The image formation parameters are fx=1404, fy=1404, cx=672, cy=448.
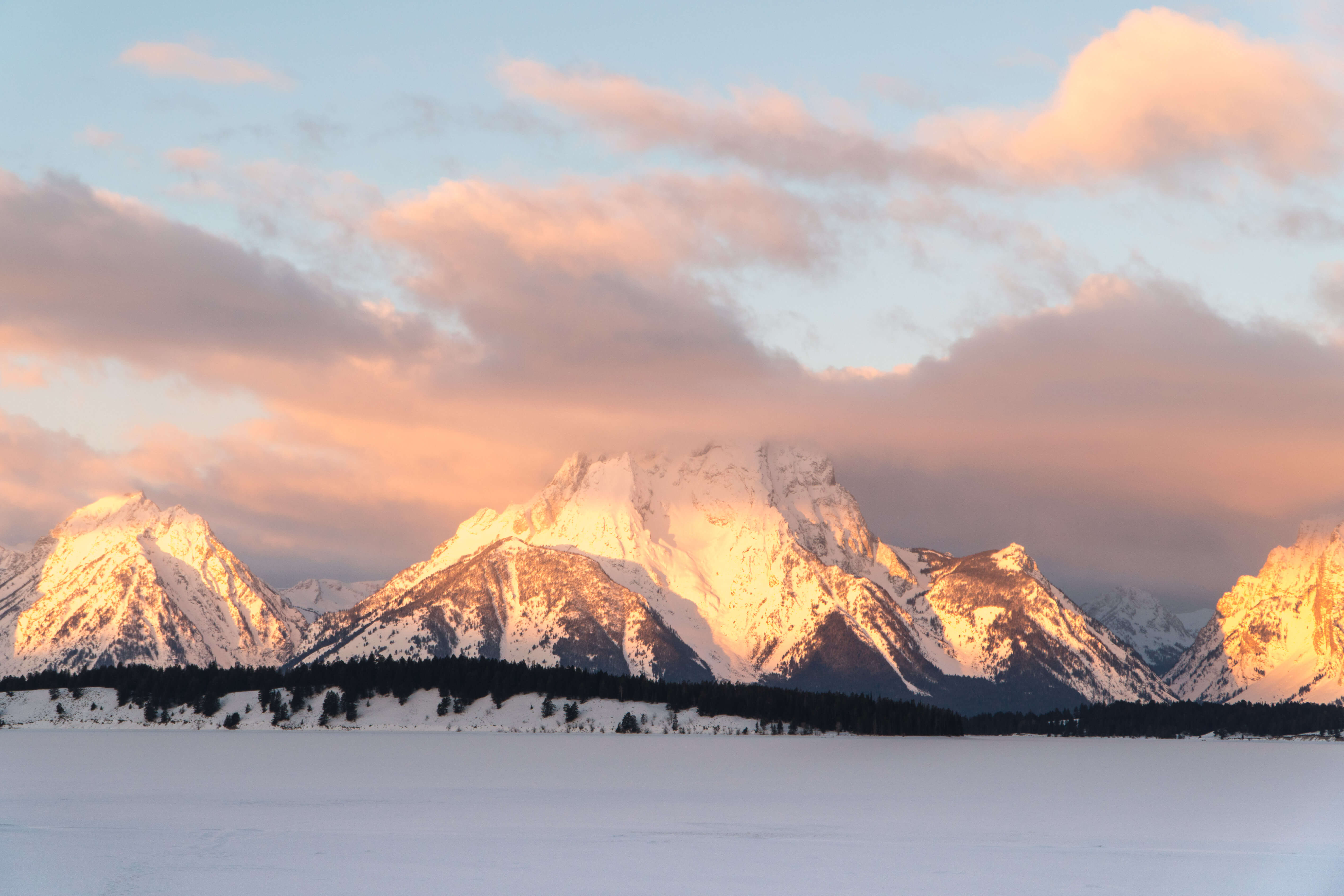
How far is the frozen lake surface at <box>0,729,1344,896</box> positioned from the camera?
68.2m

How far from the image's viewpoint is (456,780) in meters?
148

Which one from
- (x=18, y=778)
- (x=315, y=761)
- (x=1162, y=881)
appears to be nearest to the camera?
(x=1162, y=881)

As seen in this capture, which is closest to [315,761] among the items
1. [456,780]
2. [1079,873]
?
[456,780]

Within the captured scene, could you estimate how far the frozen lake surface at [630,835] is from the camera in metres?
68.2

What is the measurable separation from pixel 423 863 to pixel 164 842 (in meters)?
17.2

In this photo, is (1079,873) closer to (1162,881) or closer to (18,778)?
(1162,881)

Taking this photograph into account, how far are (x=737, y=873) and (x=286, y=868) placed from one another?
22.8 metres

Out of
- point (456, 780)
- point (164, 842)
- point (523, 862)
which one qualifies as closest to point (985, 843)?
point (523, 862)

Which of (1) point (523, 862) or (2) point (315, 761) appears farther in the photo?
(2) point (315, 761)

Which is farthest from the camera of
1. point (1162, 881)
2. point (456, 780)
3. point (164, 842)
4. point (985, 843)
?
point (456, 780)

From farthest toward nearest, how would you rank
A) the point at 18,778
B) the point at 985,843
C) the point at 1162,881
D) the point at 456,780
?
the point at 456,780 < the point at 18,778 < the point at 985,843 < the point at 1162,881

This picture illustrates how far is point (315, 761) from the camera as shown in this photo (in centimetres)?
17962

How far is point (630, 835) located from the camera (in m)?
92.0

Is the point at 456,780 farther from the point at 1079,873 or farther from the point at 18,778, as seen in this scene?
the point at 1079,873
